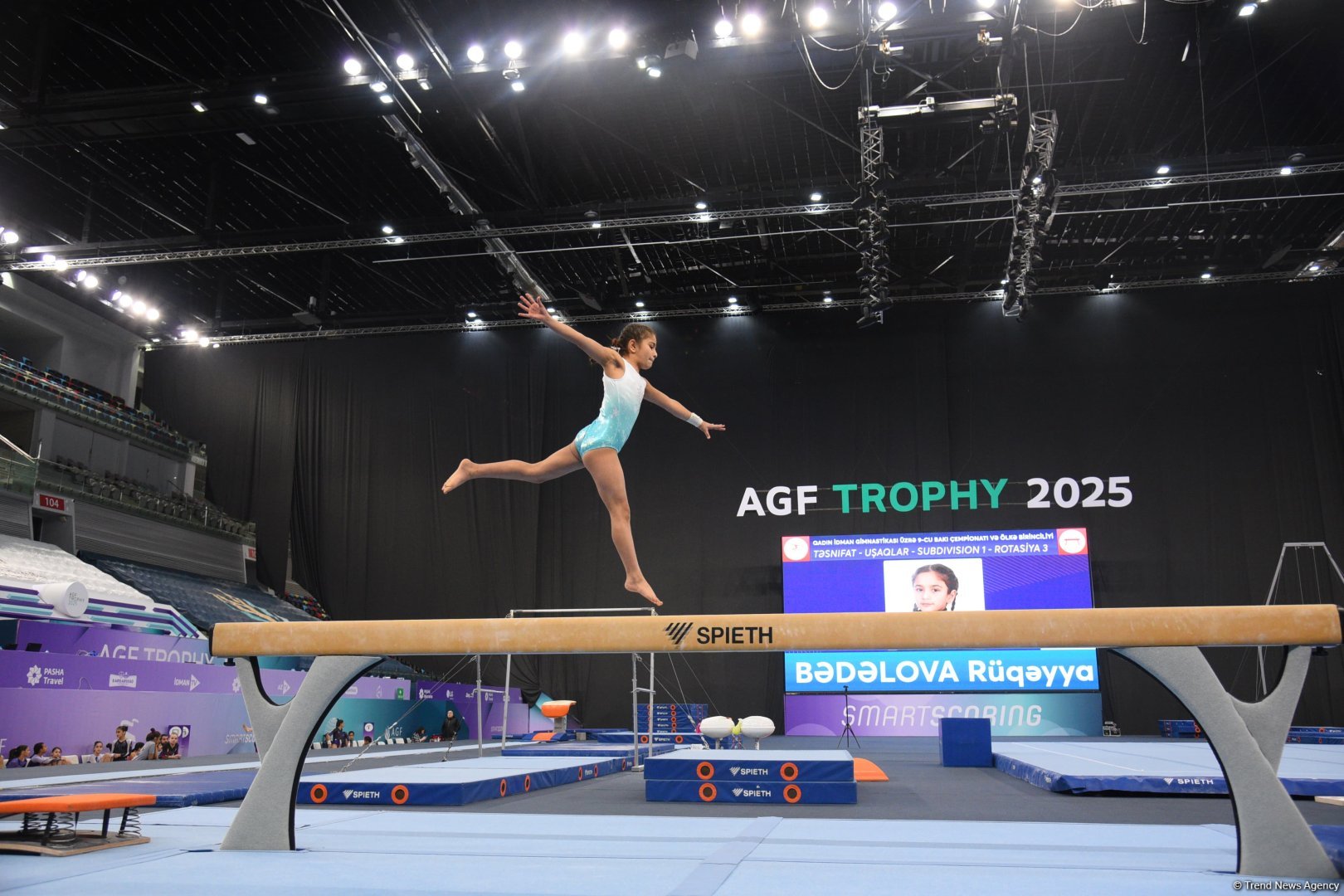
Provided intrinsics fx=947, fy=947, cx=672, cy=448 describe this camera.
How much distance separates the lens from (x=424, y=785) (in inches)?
220

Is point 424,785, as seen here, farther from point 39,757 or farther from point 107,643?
point 107,643

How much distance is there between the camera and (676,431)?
17109 millimetres

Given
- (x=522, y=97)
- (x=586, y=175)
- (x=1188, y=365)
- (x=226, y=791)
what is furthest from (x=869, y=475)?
(x=226, y=791)

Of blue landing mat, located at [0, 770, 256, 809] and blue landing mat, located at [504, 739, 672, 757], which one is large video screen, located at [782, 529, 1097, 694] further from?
blue landing mat, located at [0, 770, 256, 809]

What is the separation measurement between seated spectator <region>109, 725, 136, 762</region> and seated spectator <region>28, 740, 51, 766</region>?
29.1 inches

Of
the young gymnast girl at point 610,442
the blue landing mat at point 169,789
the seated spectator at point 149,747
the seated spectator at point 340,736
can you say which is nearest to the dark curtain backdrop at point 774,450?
the seated spectator at point 340,736

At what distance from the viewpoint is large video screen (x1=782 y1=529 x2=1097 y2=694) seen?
47.4 feet

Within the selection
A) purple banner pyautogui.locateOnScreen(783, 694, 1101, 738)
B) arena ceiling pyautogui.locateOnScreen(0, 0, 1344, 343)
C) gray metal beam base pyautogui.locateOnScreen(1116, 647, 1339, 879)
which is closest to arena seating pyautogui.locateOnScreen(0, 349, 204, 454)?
arena ceiling pyautogui.locateOnScreen(0, 0, 1344, 343)

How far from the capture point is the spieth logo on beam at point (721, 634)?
127 inches

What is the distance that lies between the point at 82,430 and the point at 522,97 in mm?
10433

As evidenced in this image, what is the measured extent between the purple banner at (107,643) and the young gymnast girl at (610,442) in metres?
6.60

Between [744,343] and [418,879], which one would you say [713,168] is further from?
[418,879]

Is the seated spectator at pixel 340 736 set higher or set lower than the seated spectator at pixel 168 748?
lower

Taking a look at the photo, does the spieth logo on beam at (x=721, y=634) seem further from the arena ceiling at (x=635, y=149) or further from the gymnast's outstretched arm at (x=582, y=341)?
the arena ceiling at (x=635, y=149)
